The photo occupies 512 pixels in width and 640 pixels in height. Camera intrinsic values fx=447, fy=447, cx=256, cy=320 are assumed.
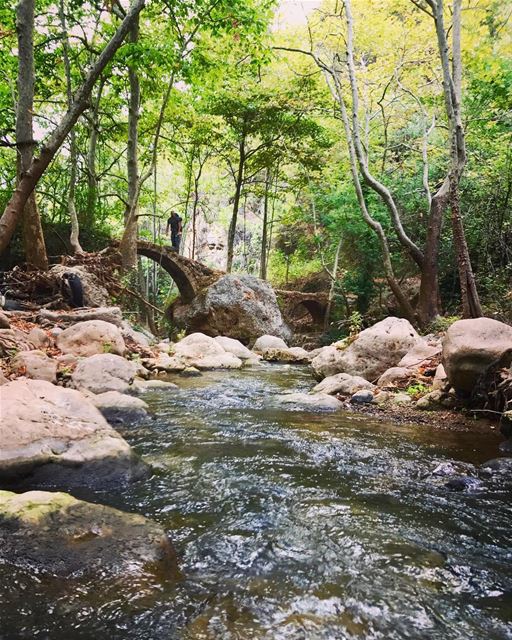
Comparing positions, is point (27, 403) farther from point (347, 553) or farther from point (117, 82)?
point (117, 82)

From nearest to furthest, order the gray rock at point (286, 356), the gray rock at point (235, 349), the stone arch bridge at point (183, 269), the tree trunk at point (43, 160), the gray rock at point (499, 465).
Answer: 1. the gray rock at point (499, 465)
2. the tree trunk at point (43, 160)
3. the gray rock at point (286, 356)
4. the gray rock at point (235, 349)
5. the stone arch bridge at point (183, 269)

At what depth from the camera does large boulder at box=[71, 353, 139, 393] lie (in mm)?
5645

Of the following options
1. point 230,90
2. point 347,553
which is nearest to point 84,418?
point 347,553

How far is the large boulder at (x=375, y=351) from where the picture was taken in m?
7.57

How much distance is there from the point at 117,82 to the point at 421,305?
34.7ft

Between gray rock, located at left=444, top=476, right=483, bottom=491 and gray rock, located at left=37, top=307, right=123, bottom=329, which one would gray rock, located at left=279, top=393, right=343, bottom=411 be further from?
gray rock, located at left=37, top=307, right=123, bottom=329

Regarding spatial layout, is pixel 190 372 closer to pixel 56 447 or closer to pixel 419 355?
pixel 419 355

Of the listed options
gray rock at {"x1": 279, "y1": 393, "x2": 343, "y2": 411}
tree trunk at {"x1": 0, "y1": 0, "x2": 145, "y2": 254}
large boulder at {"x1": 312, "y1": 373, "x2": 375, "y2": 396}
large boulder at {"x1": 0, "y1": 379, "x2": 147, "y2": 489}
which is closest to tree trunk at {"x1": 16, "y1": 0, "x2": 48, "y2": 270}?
tree trunk at {"x1": 0, "y1": 0, "x2": 145, "y2": 254}

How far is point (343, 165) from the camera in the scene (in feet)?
58.4

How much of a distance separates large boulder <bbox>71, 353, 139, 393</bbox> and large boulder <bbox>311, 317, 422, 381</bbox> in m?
3.65

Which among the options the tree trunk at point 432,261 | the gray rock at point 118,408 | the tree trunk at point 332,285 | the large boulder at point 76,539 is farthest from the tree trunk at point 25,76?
the tree trunk at point 332,285

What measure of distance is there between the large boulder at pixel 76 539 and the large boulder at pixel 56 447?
Result: 62 cm

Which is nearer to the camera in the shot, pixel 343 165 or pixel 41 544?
pixel 41 544

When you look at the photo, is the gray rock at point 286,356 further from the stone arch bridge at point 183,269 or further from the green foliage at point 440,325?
the stone arch bridge at point 183,269
